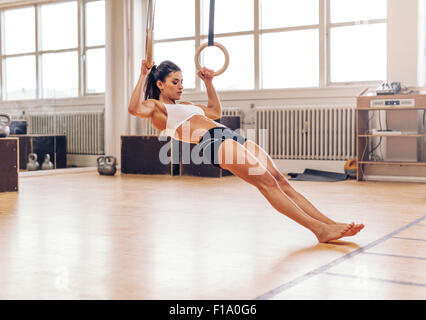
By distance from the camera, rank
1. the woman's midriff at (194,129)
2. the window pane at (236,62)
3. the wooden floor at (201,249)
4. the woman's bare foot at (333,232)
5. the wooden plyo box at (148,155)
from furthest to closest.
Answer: the window pane at (236,62) < the wooden plyo box at (148,155) < the woman's midriff at (194,129) < the woman's bare foot at (333,232) < the wooden floor at (201,249)

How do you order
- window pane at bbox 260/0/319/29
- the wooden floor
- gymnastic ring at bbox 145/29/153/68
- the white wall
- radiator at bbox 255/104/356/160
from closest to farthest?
the wooden floor, gymnastic ring at bbox 145/29/153/68, the white wall, radiator at bbox 255/104/356/160, window pane at bbox 260/0/319/29

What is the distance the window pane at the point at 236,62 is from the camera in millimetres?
7109

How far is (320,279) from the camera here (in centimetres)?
199

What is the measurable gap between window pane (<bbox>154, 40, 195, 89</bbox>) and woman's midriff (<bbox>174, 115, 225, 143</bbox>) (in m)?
4.74

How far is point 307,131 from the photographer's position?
21.7ft

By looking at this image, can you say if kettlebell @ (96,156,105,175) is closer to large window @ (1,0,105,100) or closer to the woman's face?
large window @ (1,0,105,100)

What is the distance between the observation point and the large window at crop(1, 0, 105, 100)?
600 cm

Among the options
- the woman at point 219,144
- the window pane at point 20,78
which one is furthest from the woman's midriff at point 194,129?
the window pane at point 20,78

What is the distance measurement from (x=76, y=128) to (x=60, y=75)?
69 centimetres

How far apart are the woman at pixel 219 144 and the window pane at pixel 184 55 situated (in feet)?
15.0

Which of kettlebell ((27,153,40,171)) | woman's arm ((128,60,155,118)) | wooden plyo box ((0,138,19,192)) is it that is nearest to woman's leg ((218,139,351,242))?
woman's arm ((128,60,155,118))

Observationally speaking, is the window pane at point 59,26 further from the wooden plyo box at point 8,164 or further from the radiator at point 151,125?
the wooden plyo box at point 8,164

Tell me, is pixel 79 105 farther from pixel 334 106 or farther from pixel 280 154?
pixel 334 106

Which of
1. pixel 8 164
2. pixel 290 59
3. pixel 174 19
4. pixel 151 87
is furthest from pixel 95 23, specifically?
pixel 151 87
